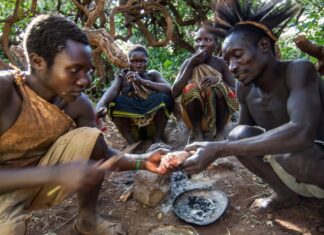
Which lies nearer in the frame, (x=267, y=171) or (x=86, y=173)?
(x=86, y=173)

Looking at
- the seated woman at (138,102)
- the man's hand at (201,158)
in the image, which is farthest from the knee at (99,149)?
the seated woman at (138,102)

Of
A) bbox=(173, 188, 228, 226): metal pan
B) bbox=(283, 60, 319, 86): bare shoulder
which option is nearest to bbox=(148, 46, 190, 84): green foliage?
bbox=(173, 188, 228, 226): metal pan

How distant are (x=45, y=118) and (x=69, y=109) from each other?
0.39 metres

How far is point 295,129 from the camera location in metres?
2.23

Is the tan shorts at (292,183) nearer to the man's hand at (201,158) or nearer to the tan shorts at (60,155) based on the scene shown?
the man's hand at (201,158)

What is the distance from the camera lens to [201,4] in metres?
8.58

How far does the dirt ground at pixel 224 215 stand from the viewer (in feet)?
8.70

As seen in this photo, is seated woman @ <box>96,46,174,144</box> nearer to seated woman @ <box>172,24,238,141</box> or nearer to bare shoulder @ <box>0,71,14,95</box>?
seated woman @ <box>172,24,238,141</box>

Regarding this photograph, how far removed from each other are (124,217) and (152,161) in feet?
2.23

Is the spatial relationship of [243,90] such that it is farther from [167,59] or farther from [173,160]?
[167,59]

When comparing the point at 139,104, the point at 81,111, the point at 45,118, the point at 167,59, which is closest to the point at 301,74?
the point at 81,111

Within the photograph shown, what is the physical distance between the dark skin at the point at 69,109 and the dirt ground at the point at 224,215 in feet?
1.26

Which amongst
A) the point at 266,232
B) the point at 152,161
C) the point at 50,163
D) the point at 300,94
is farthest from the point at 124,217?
the point at 300,94

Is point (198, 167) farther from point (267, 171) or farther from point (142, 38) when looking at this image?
point (142, 38)
